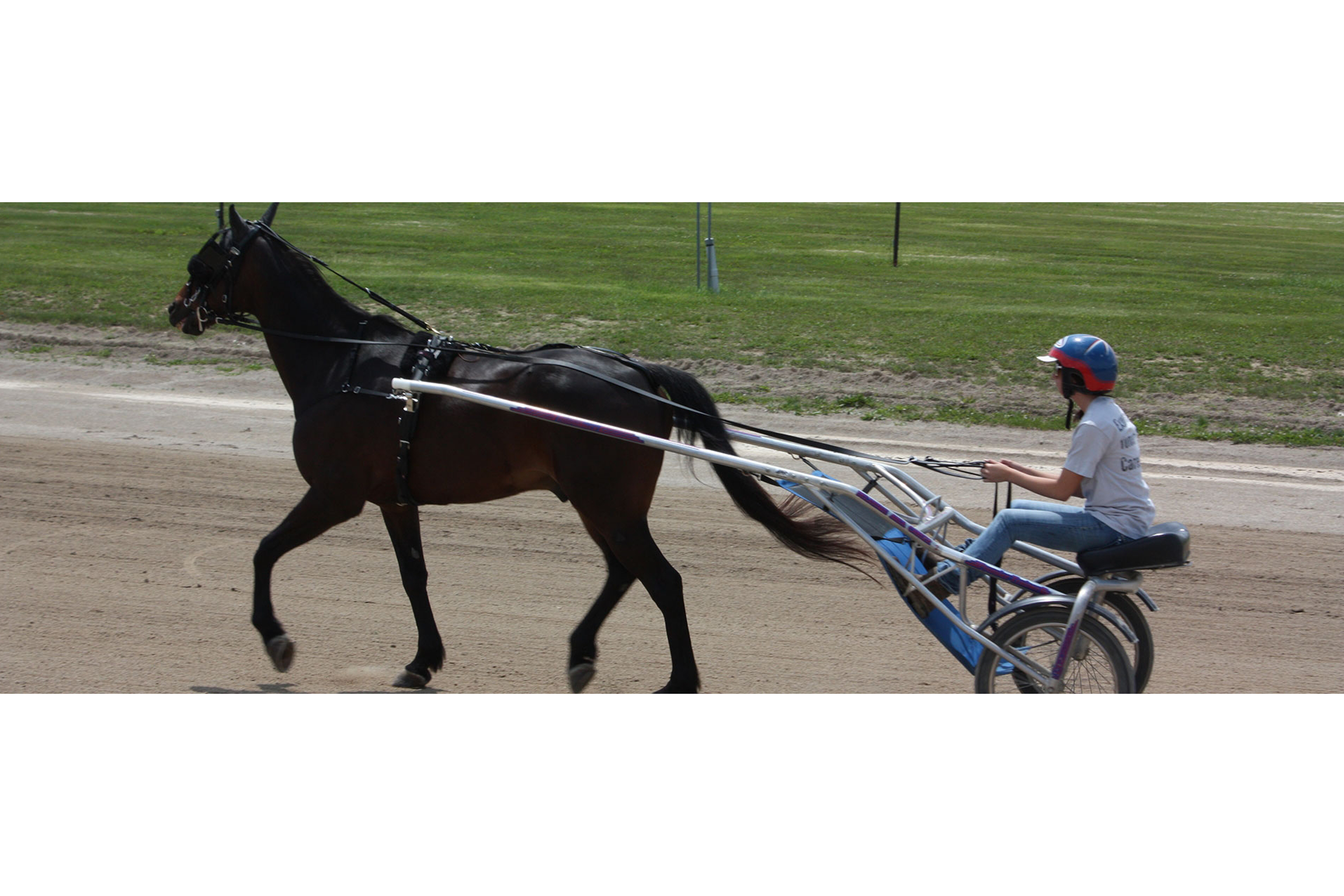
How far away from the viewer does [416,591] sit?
5.21 m

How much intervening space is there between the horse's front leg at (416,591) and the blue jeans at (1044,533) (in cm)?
238

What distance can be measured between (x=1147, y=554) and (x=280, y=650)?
3.71 meters

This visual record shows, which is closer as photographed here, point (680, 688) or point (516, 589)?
point (680, 688)

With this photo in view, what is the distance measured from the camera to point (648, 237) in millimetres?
22234

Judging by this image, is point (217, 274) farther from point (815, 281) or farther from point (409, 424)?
point (815, 281)

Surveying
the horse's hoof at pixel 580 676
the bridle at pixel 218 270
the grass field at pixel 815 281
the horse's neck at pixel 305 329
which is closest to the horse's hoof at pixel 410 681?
the horse's hoof at pixel 580 676

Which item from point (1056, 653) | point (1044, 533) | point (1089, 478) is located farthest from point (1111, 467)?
point (1056, 653)

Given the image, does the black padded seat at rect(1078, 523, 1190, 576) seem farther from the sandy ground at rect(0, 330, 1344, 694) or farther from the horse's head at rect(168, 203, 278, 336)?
the horse's head at rect(168, 203, 278, 336)

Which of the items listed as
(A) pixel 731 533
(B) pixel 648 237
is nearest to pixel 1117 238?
(B) pixel 648 237

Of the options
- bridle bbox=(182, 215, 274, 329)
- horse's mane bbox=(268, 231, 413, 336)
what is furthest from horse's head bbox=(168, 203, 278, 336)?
horse's mane bbox=(268, 231, 413, 336)

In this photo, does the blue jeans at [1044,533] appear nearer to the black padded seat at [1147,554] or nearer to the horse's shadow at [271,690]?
the black padded seat at [1147,554]

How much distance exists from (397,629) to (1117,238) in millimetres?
21133

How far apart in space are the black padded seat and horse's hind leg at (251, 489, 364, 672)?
319cm

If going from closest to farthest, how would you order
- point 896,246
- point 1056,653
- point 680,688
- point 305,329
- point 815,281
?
point 1056,653 → point 680,688 → point 305,329 → point 815,281 → point 896,246
